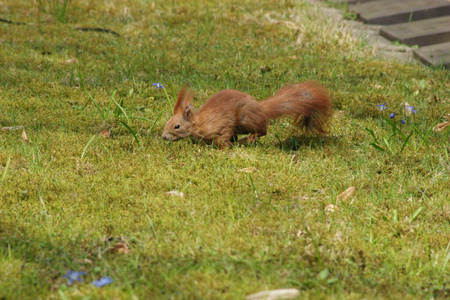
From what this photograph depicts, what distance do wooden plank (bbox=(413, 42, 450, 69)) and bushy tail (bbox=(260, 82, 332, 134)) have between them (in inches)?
109

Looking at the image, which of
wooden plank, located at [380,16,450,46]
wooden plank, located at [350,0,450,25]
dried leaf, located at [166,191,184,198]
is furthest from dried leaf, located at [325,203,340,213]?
wooden plank, located at [350,0,450,25]

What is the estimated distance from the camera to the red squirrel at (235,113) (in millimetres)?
4023

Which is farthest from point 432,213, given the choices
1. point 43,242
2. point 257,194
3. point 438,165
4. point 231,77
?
point 231,77

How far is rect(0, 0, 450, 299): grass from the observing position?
8.20 feet

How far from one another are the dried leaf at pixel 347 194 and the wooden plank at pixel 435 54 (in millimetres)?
3448

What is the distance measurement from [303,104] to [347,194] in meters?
0.93

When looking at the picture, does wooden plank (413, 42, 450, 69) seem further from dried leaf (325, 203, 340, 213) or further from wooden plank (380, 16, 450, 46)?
dried leaf (325, 203, 340, 213)

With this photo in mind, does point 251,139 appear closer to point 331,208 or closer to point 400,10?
point 331,208

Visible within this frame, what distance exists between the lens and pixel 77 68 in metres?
6.07

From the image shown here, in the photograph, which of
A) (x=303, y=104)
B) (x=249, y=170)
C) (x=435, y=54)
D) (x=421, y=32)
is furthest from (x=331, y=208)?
(x=421, y=32)

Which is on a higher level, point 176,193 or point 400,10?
point 400,10

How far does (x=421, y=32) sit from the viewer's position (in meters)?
7.11

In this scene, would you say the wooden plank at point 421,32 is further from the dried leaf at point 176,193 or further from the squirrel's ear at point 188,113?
the dried leaf at point 176,193

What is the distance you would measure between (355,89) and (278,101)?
174 cm
